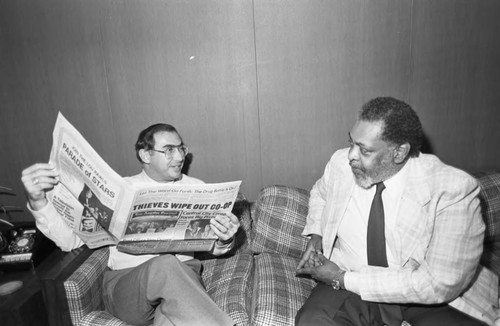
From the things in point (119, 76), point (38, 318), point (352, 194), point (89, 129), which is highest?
point (119, 76)

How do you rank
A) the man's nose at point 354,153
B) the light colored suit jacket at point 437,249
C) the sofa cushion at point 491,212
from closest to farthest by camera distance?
the light colored suit jacket at point 437,249 → the man's nose at point 354,153 → the sofa cushion at point 491,212

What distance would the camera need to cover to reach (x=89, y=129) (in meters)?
2.32

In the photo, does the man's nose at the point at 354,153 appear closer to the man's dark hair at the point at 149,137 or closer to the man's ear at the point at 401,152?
the man's ear at the point at 401,152

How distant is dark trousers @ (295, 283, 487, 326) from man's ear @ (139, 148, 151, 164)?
112cm

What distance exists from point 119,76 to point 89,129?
43cm

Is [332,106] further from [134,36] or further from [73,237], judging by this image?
[73,237]

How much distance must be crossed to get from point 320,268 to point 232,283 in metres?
0.53

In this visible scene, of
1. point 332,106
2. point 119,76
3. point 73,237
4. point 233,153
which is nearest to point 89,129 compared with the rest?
point 119,76

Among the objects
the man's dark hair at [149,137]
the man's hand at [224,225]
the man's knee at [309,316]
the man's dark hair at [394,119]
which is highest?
the man's dark hair at [394,119]

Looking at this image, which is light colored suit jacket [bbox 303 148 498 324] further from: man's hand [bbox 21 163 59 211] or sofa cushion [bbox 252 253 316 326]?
man's hand [bbox 21 163 59 211]

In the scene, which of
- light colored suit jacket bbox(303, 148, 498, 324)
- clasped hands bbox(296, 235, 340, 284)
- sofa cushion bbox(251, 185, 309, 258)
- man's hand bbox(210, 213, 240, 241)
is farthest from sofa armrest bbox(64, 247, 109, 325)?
light colored suit jacket bbox(303, 148, 498, 324)

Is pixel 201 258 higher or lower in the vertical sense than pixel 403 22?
lower

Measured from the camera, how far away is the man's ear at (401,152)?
4.94 ft

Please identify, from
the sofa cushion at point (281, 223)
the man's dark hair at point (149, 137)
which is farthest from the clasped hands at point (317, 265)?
the man's dark hair at point (149, 137)
